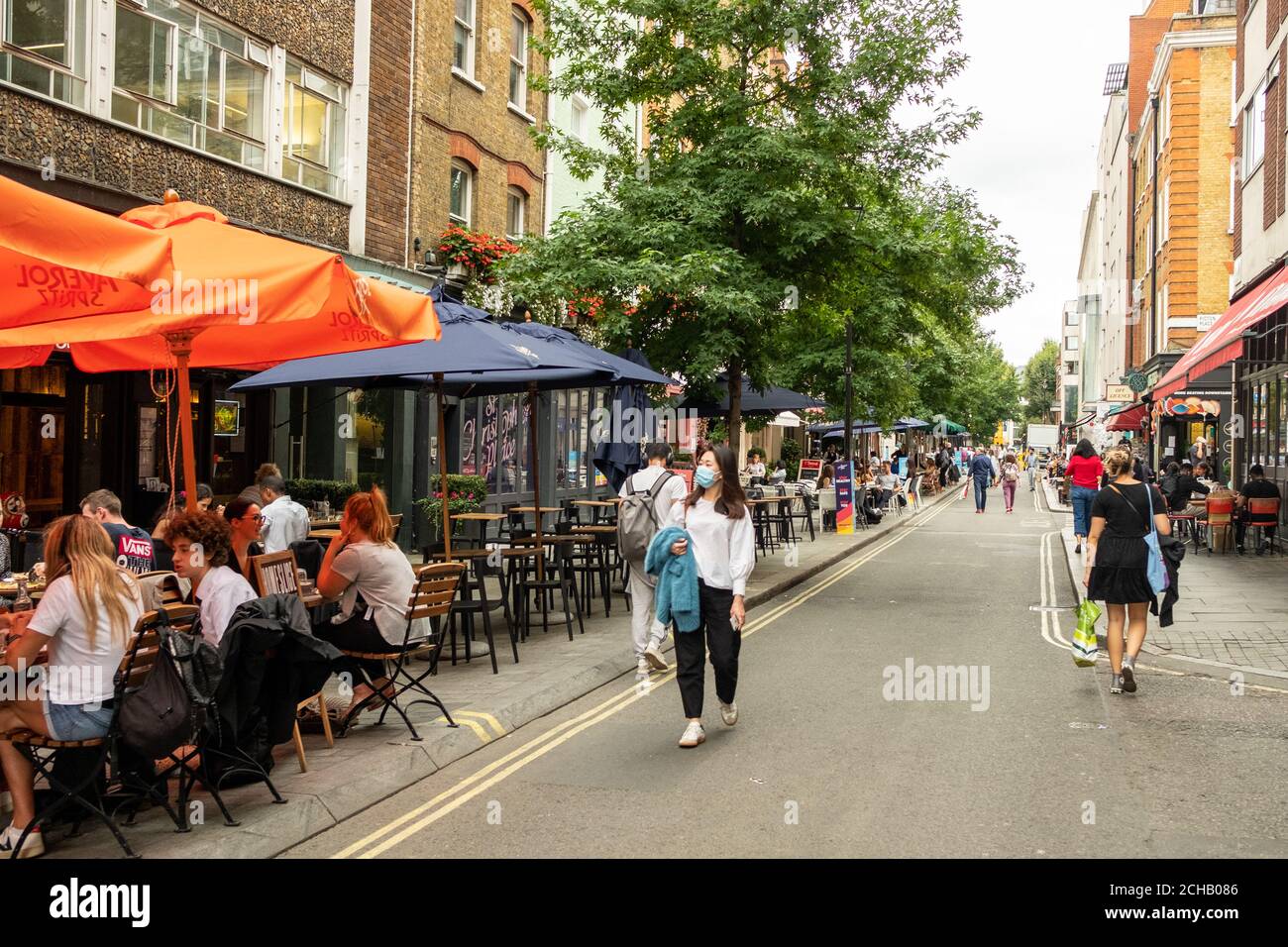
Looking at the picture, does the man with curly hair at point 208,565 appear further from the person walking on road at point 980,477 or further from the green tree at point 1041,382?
the green tree at point 1041,382

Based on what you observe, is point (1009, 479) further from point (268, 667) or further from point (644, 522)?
point (268, 667)

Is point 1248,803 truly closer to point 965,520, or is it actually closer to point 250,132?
point 250,132

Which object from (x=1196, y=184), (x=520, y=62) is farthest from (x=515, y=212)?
(x=1196, y=184)

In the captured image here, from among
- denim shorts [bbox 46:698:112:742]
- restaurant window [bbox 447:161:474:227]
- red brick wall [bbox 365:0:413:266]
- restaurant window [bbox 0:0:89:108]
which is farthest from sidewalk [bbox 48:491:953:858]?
restaurant window [bbox 447:161:474:227]

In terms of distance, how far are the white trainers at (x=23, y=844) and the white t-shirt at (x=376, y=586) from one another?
2542mm

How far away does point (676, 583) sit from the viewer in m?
7.23

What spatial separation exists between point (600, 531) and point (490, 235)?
911 centimetres

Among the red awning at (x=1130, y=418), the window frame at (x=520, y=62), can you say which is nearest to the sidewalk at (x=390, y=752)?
the window frame at (x=520, y=62)

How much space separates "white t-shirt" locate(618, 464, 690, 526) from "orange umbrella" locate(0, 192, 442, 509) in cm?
248

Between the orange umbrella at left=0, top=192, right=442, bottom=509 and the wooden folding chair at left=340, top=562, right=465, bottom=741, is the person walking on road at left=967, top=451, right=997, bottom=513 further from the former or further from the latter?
the wooden folding chair at left=340, top=562, right=465, bottom=741

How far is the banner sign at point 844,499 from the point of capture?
1000 inches

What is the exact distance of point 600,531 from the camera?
44.3 ft

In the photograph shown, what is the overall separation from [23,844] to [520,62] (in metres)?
20.9

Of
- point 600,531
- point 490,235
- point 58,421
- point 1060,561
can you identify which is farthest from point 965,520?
point 58,421
